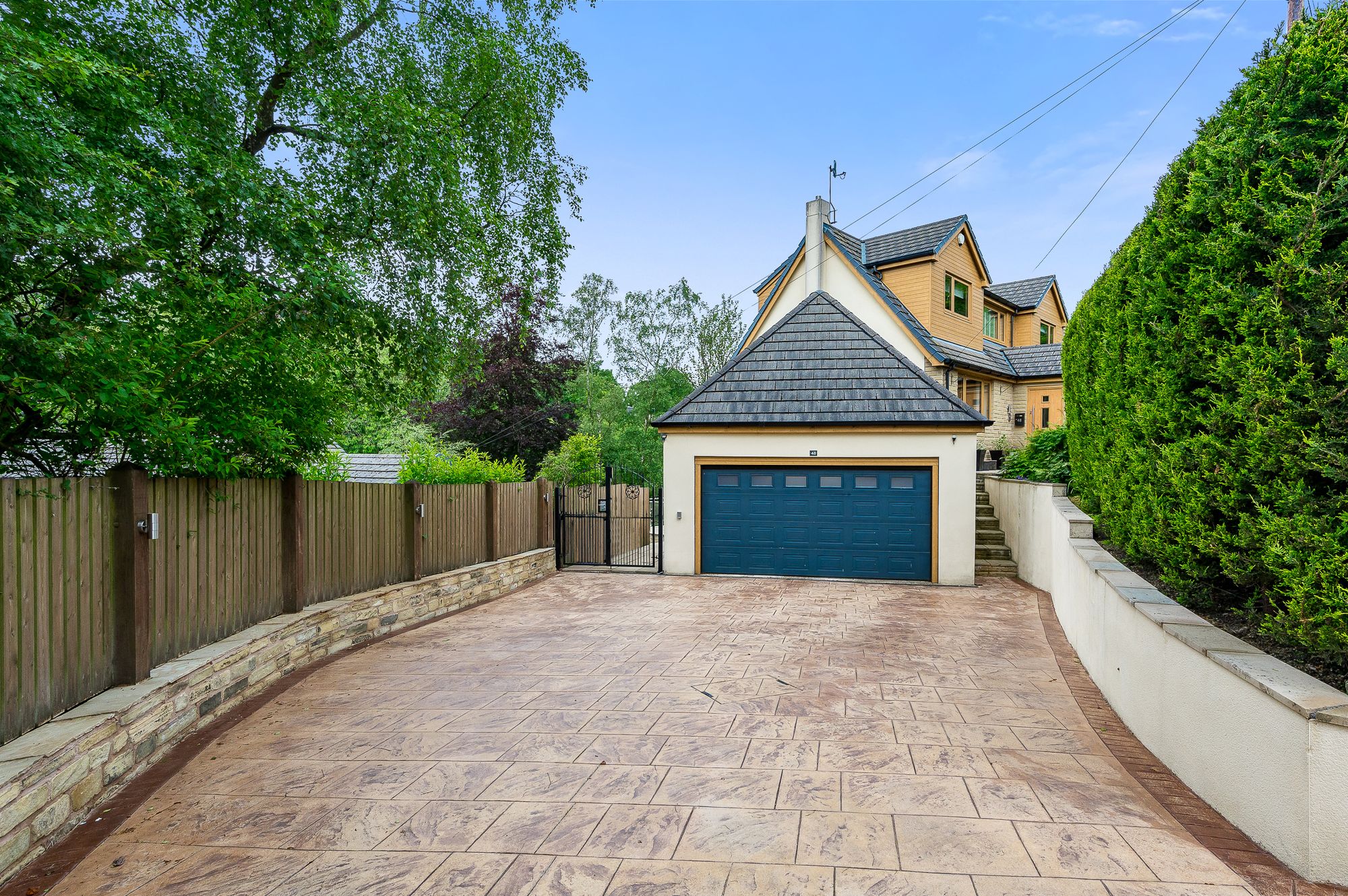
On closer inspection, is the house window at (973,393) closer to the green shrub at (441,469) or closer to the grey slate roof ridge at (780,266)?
the grey slate roof ridge at (780,266)

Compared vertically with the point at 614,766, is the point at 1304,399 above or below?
above

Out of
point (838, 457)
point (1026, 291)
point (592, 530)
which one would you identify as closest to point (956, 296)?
point (1026, 291)

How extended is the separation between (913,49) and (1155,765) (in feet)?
47.4

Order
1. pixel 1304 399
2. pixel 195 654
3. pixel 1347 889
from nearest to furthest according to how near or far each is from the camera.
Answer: pixel 1347 889 < pixel 1304 399 < pixel 195 654

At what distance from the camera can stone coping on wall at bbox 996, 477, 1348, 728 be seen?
2.90m

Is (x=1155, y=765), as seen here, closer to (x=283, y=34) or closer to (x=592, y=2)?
(x=283, y=34)

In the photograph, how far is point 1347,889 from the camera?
2826mm

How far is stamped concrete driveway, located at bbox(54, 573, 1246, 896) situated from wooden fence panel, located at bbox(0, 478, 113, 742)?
87cm

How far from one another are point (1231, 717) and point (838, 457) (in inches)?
354

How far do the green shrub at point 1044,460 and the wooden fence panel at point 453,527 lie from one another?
32.4 feet

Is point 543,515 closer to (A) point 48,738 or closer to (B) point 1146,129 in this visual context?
(A) point 48,738

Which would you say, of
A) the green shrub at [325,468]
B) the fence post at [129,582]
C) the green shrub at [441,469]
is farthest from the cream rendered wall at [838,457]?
the fence post at [129,582]

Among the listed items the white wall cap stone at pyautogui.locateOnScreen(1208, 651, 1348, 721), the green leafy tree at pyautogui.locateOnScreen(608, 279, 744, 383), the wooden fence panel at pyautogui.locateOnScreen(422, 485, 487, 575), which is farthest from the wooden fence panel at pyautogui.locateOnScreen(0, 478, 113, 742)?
the green leafy tree at pyautogui.locateOnScreen(608, 279, 744, 383)

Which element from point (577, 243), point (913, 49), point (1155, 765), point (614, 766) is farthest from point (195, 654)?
point (913, 49)
